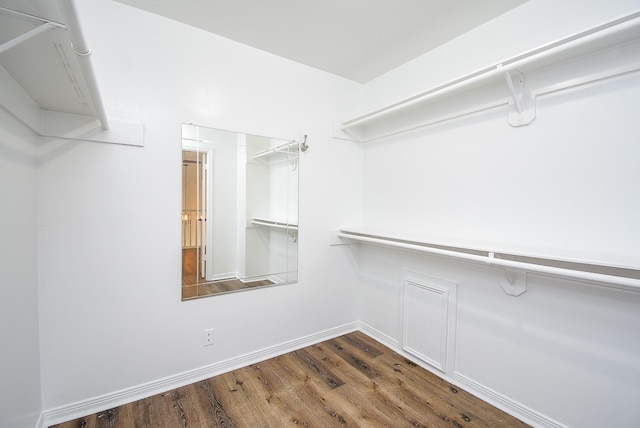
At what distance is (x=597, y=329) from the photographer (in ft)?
4.29

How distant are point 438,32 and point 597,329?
198 centimetres

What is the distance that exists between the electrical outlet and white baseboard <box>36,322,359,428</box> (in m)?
0.16

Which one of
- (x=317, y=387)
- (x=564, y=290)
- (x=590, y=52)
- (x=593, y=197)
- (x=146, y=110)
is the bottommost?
(x=317, y=387)

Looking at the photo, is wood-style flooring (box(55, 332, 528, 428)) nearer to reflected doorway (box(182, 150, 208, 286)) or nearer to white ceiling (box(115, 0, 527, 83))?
reflected doorway (box(182, 150, 208, 286))

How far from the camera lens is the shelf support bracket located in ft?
4.99

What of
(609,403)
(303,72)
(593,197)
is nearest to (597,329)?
(609,403)

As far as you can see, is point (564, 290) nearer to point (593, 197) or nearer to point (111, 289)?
point (593, 197)

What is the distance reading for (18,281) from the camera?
4.02ft

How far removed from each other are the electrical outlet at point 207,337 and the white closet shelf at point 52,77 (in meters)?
1.34

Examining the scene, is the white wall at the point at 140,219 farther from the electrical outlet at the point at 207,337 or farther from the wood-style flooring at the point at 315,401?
the wood-style flooring at the point at 315,401

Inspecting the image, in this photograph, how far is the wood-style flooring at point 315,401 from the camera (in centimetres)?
154

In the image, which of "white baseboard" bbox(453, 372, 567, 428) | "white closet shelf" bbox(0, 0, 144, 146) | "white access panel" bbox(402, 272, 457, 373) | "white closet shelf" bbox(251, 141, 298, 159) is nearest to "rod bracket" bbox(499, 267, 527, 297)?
"white access panel" bbox(402, 272, 457, 373)

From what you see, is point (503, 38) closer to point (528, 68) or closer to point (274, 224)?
point (528, 68)

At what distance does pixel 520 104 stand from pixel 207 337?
2.50 meters
